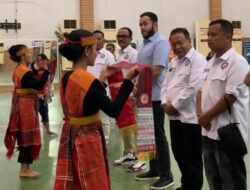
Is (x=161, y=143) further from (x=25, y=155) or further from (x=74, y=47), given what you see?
(x=74, y=47)

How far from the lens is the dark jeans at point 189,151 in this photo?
9.49 ft

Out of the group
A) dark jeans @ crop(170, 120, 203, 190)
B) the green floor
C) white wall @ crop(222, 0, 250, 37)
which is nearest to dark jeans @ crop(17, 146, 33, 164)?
the green floor

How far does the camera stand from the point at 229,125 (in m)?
2.26

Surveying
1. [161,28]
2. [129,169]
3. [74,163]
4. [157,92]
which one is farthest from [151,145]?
[161,28]

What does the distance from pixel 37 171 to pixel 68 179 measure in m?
2.11

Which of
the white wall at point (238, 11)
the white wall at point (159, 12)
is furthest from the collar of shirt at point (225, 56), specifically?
the white wall at point (238, 11)

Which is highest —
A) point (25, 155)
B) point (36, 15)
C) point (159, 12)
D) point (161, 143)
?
point (159, 12)

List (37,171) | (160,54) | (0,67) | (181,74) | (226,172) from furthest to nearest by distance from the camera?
(0,67)
(37,171)
(160,54)
(181,74)
(226,172)

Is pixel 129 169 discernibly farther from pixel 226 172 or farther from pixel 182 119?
pixel 226 172

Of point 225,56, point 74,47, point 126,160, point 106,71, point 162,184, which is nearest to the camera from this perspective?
point 74,47

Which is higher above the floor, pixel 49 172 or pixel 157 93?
pixel 157 93

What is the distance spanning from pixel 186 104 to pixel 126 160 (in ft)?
5.46

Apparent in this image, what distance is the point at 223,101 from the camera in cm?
227

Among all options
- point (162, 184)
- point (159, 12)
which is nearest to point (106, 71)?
point (162, 184)
